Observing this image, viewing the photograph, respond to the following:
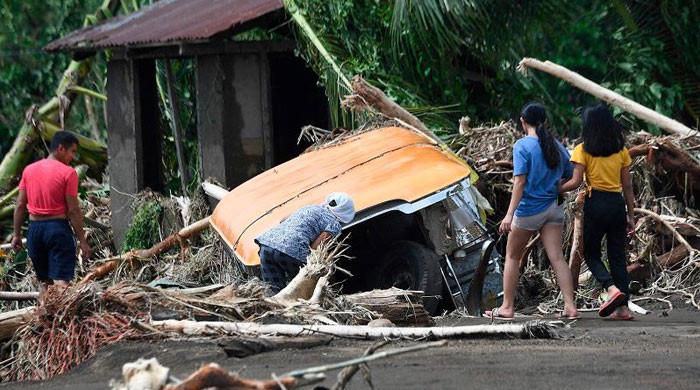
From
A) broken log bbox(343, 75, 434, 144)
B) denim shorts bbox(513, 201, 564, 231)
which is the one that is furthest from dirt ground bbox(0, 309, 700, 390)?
broken log bbox(343, 75, 434, 144)

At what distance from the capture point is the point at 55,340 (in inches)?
367

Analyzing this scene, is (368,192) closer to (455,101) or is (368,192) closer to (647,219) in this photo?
(647,219)

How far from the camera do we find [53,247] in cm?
1196

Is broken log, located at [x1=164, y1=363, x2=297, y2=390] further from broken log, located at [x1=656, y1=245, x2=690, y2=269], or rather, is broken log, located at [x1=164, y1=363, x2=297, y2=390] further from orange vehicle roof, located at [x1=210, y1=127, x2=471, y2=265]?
broken log, located at [x1=656, y1=245, x2=690, y2=269]

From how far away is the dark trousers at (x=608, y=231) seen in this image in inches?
412

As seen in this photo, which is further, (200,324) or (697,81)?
(697,81)

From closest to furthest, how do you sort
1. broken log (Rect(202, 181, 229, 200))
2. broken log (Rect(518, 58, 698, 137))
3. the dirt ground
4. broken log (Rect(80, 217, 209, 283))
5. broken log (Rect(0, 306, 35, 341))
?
the dirt ground → broken log (Rect(0, 306, 35, 341)) → broken log (Rect(518, 58, 698, 137)) → broken log (Rect(80, 217, 209, 283)) → broken log (Rect(202, 181, 229, 200))

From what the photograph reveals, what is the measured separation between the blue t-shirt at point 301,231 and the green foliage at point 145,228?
658 cm

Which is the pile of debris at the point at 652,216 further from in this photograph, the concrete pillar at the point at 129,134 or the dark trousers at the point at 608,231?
the concrete pillar at the point at 129,134

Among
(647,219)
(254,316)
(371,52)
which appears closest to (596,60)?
(371,52)

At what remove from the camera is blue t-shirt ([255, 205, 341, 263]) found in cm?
1062

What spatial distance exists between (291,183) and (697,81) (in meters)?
6.78

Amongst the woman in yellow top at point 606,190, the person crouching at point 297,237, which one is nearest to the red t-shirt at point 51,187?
the person crouching at point 297,237

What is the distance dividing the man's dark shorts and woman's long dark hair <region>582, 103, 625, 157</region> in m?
4.59
